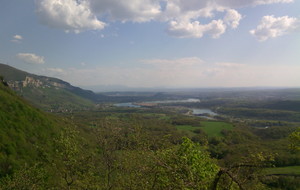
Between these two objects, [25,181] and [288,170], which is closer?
[25,181]

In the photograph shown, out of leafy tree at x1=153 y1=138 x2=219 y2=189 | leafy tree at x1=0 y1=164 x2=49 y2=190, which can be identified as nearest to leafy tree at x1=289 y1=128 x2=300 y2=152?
leafy tree at x1=153 y1=138 x2=219 y2=189

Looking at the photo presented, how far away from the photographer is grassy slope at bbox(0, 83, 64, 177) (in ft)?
144

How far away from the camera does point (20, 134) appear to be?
52.8m

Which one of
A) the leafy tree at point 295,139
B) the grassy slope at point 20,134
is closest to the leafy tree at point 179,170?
the leafy tree at point 295,139

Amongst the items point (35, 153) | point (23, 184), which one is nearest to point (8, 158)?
point (35, 153)

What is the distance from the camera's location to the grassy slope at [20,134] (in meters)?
43.8

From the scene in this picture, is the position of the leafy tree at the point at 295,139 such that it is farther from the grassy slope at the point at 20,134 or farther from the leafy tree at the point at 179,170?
the grassy slope at the point at 20,134

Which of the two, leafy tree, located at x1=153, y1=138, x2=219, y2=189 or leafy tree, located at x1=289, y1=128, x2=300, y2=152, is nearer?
leafy tree, located at x1=153, y1=138, x2=219, y2=189

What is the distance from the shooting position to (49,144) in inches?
2271

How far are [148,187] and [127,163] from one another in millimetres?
3471

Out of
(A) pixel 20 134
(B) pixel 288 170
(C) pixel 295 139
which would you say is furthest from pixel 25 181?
(B) pixel 288 170

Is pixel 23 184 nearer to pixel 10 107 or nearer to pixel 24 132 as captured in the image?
pixel 24 132

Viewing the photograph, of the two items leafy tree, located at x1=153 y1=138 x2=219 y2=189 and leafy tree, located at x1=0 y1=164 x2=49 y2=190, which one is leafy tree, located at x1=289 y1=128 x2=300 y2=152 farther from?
leafy tree, located at x1=0 y1=164 x2=49 y2=190

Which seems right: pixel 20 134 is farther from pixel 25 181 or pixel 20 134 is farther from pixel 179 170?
pixel 179 170
